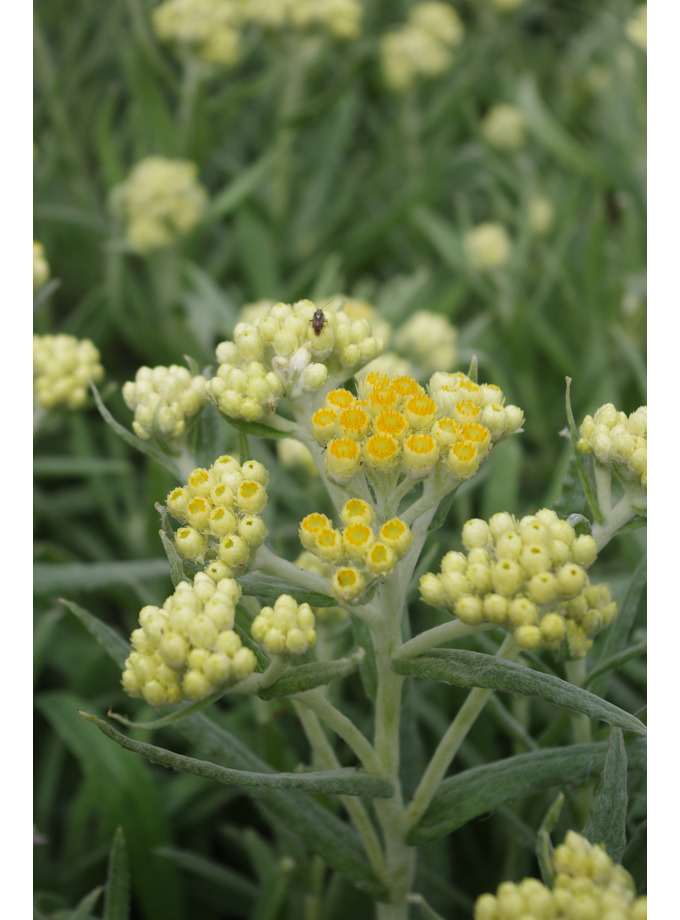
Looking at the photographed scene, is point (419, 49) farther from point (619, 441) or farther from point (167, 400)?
point (619, 441)

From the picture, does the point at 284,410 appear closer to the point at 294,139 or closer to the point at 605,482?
the point at 605,482

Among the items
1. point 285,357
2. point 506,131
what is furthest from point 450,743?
point 506,131

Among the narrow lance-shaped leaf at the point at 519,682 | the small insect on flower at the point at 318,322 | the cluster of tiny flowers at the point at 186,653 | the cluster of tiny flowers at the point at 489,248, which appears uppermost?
the cluster of tiny flowers at the point at 489,248

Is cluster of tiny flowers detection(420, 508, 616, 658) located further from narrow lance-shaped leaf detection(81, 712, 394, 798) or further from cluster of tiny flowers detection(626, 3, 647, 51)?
cluster of tiny flowers detection(626, 3, 647, 51)

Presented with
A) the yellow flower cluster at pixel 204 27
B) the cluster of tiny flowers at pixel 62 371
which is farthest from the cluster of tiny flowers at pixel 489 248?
the cluster of tiny flowers at pixel 62 371

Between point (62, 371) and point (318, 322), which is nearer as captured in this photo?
point (318, 322)

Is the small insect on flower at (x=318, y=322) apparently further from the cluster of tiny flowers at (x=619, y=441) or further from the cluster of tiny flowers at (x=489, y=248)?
the cluster of tiny flowers at (x=489, y=248)
